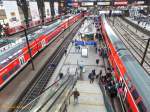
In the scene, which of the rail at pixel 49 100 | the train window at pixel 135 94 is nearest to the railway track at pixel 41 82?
the rail at pixel 49 100

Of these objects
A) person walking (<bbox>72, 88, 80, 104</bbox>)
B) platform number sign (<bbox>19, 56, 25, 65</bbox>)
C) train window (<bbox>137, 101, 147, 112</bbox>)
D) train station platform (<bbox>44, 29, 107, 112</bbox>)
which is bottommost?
train station platform (<bbox>44, 29, 107, 112</bbox>)

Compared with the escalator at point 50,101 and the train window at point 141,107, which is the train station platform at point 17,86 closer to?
the escalator at point 50,101

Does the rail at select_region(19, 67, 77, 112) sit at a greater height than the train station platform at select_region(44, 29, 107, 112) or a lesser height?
greater

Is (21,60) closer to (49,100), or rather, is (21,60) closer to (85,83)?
(85,83)

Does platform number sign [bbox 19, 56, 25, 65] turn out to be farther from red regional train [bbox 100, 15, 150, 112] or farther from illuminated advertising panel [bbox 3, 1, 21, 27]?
illuminated advertising panel [bbox 3, 1, 21, 27]

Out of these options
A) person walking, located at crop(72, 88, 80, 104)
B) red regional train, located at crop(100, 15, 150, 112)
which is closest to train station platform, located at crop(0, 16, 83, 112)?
person walking, located at crop(72, 88, 80, 104)

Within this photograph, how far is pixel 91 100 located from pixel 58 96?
4.60m

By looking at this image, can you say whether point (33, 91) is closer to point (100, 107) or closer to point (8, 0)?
point (100, 107)

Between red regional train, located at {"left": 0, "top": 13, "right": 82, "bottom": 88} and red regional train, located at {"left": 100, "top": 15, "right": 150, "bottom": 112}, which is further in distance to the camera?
red regional train, located at {"left": 0, "top": 13, "right": 82, "bottom": 88}

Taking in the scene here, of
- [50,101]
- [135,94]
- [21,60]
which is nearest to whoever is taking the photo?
[50,101]

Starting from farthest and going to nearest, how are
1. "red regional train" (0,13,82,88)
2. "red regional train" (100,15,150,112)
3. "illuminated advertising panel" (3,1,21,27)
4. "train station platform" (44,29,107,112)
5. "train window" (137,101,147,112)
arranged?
"illuminated advertising panel" (3,1,21,27), "red regional train" (0,13,82,88), "train station platform" (44,29,107,112), "red regional train" (100,15,150,112), "train window" (137,101,147,112)

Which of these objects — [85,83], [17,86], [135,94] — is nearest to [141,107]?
[135,94]

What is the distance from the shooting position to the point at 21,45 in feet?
80.3

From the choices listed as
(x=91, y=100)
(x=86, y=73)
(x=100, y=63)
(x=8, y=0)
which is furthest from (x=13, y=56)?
(x=8, y=0)
